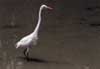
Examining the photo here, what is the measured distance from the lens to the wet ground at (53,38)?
9.68m

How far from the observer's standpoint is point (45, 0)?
17266 mm

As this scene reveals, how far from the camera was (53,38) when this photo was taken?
38.6ft

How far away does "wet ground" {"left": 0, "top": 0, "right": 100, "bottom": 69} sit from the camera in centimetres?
968

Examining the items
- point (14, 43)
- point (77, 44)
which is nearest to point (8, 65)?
point (14, 43)

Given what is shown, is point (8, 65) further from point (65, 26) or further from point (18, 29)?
point (65, 26)

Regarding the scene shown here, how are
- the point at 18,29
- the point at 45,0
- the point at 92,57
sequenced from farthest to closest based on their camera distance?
the point at 45,0, the point at 18,29, the point at 92,57

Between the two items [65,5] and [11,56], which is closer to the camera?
[11,56]

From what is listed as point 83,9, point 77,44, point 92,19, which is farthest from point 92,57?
point 83,9

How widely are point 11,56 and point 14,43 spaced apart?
3.43 feet

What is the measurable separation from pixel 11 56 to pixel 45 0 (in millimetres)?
7528

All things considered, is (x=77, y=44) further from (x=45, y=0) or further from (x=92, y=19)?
(x=45, y=0)

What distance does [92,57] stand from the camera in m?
10.2

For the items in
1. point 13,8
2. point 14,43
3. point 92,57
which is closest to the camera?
point 92,57

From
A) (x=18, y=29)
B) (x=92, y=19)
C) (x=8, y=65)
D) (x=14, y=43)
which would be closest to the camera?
(x=8, y=65)
